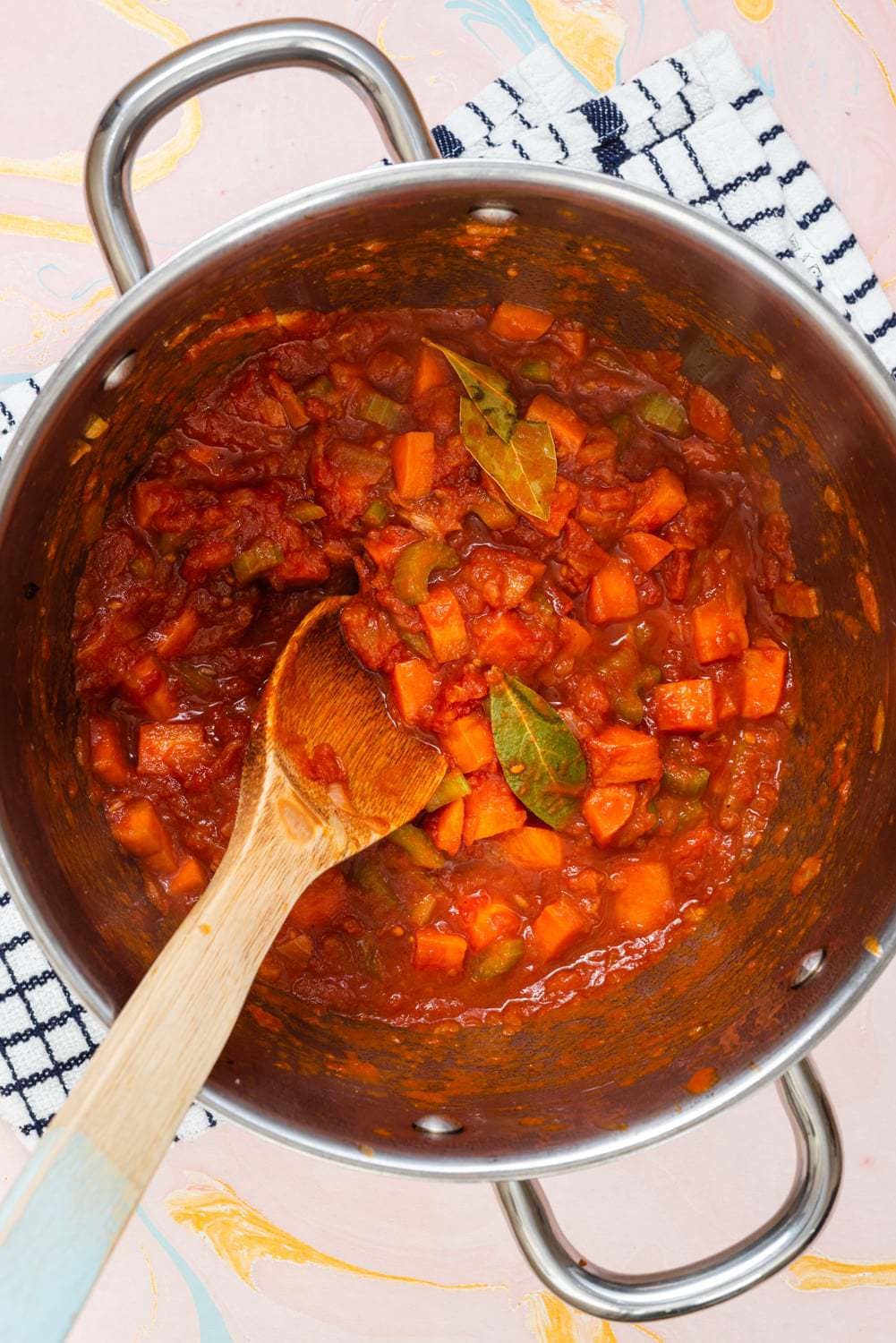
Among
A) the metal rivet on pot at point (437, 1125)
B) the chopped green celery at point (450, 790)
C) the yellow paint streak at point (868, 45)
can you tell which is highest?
the yellow paint streak at point (868, 45)

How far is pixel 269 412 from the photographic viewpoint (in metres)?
2.20

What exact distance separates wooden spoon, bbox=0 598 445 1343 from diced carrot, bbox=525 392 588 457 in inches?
21.2

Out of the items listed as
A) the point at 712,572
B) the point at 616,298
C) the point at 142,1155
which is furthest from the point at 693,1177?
the point at 616,298

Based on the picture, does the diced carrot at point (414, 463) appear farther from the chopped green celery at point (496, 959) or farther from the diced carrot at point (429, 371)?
the chopped green celery at point (496, 959)

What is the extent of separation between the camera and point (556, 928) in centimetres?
228

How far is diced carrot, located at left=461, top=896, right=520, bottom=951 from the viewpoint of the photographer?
90.1 inches

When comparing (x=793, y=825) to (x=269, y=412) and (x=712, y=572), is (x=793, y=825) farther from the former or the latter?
(x=269, y=412)

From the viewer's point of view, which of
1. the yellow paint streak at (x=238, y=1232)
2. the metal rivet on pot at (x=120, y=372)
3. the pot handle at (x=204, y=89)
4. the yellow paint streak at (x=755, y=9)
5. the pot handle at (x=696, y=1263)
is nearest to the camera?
the pot handle at (x=204, y=89)

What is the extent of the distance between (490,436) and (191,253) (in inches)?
28.0

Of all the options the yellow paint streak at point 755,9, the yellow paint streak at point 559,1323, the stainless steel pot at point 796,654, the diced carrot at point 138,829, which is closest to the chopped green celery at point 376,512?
the stainless steel pot at point 796,654

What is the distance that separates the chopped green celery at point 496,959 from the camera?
228 centimetres

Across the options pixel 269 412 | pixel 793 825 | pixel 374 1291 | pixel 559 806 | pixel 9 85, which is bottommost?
pixel 374 1291

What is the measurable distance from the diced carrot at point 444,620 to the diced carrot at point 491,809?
0.92 feet

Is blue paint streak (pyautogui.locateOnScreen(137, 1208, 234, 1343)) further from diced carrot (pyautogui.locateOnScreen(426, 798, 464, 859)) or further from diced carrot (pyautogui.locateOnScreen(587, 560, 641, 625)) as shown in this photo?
diced carrot (pyautogui.locateOnScreen(587, 560, 641, 625))
